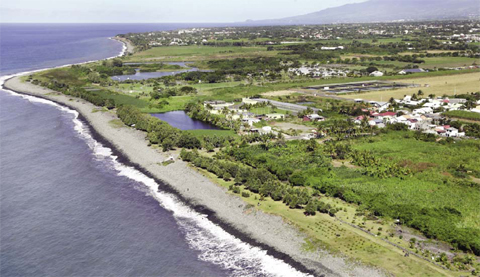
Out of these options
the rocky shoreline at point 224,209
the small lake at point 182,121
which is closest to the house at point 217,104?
the small lake at point 182,121

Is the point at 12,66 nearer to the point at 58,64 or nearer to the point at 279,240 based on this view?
the point at 58,64

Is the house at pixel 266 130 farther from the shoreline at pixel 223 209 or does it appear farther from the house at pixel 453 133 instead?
the house at pixel 453 133

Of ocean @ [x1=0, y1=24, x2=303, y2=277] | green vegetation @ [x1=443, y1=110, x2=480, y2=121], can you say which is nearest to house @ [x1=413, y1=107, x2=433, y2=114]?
green vegetation @ [x1=443, y1=110, x2=480, y2=121]

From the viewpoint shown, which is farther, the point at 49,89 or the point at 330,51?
the point at 330,51

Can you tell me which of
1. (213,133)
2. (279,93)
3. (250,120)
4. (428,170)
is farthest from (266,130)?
(279,93)

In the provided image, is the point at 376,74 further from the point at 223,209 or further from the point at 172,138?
the point at 223,209

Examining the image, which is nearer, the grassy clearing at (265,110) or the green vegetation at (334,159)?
the green vegetation at (334,159)

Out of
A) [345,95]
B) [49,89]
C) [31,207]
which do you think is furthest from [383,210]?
[49,89]

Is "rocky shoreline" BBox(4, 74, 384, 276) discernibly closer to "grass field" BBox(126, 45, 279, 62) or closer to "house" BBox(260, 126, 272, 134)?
"house" BBox(260, 126, 272, 134)
